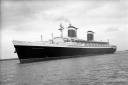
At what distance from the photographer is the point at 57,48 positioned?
49.7 metres

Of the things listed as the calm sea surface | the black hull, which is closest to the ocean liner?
the black hull

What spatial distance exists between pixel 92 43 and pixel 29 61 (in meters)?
40.6

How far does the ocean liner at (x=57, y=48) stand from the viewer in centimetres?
4159

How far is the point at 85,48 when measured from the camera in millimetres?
66500

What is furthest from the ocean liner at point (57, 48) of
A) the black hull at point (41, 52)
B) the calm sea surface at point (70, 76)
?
the calm sea surface at point (70, 76)

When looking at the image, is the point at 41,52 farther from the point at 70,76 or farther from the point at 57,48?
the point at 70,76

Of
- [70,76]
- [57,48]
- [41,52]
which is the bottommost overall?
[70,76]

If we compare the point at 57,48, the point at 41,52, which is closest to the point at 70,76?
the point at 41,52

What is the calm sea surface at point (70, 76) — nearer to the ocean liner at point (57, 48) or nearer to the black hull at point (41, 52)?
the black hull at point (41, 52)

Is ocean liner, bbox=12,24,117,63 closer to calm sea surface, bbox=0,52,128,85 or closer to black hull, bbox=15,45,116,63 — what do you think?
black hull, bbox=15,45,116,63

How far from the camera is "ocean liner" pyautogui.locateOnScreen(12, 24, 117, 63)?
136ft

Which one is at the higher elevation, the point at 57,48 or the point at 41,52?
the point at 57,48

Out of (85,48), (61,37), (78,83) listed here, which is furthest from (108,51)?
(78,83)

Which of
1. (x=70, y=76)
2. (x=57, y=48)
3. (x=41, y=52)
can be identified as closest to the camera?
(x=70, y=76)
